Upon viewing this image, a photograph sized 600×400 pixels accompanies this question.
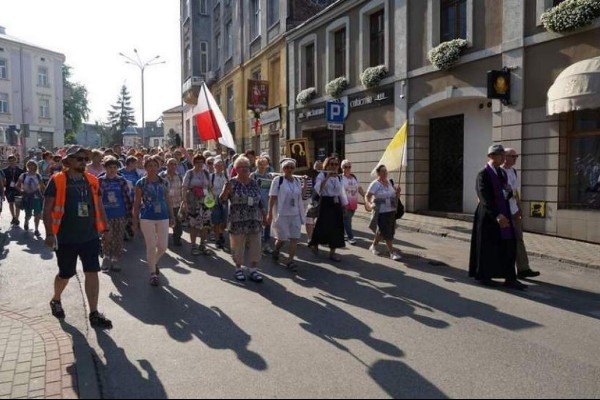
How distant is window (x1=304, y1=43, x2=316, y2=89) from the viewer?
2122 cm

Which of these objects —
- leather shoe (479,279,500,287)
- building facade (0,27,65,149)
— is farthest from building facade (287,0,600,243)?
building facade (0,27,65,149)

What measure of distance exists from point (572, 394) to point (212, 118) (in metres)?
10.6

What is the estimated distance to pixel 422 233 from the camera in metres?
12.4

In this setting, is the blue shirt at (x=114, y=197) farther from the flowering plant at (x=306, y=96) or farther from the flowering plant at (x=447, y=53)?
the flowering plant at (x=306, y=96)

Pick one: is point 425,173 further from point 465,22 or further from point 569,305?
point 569,305

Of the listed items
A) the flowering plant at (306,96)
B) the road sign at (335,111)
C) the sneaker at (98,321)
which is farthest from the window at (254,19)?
the sneaker at (98,321)

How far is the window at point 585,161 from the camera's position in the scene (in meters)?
10.8

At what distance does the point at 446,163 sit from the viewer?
15.4 metres

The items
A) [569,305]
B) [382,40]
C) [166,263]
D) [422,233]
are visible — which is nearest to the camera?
[569,305]

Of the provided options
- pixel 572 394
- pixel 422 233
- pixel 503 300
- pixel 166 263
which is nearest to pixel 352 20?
pixel 422 233

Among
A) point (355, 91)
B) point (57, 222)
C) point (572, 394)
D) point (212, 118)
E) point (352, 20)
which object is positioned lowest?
point (572, 394)

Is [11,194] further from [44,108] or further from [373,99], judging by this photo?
[44,108]

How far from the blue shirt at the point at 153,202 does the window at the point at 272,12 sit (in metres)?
18.6

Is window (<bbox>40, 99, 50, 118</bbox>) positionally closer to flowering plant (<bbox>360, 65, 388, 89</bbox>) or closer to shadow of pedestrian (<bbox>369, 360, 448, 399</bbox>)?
flowering plant (<bbox>360, 65, 388, 89</bbox>)
